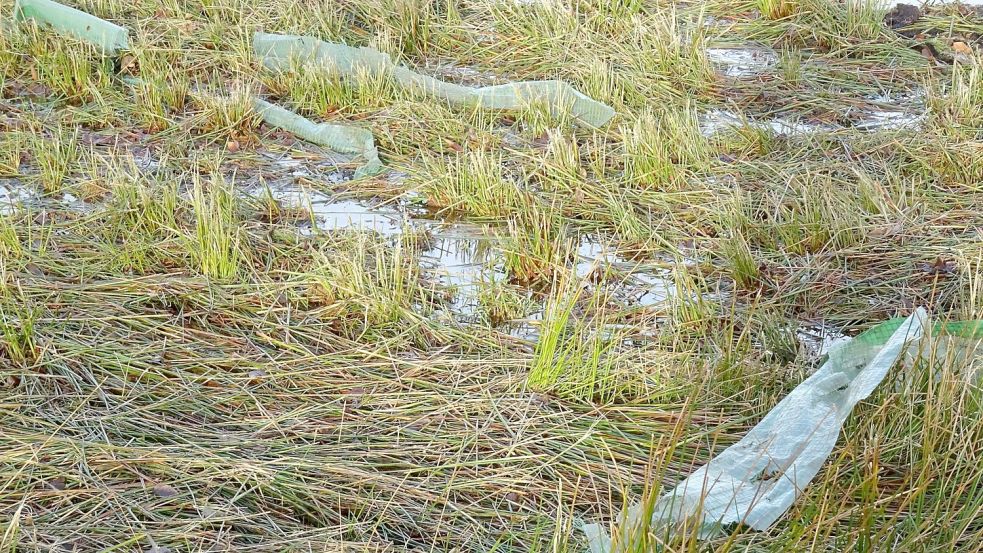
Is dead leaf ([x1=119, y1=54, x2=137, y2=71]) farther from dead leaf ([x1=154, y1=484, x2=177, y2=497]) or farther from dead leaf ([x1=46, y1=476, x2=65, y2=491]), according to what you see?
dead leaf ([x1=154, y1=484, x2=177, y2=497])

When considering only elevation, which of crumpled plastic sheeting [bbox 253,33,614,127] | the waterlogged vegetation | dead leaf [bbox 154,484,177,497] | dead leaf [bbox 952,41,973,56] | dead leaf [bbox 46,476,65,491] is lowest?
dead leaf [bbox 46,476,65,491]

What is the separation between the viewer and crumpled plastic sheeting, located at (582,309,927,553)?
2.15 m

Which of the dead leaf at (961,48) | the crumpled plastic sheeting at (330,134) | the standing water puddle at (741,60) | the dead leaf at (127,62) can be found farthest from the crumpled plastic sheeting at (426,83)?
the dead leaf at (961,48)

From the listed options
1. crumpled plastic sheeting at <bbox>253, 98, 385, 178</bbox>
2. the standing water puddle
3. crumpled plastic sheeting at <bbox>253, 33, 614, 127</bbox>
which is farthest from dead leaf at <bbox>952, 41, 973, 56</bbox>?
crumpled plastic sheeting at <bbox>253, 98, 385, 178</bbox>

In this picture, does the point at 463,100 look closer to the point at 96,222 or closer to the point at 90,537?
the point at 96,222

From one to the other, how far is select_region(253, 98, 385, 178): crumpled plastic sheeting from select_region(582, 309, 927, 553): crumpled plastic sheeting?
2265mm

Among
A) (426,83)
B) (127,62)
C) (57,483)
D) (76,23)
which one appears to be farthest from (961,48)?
(57,483)

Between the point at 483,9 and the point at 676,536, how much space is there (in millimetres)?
4707

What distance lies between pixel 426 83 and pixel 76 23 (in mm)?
1941

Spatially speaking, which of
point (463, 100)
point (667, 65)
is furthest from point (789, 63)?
point (463, 100)

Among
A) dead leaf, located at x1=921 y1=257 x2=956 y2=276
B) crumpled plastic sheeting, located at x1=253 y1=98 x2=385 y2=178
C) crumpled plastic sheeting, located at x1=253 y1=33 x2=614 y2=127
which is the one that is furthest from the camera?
crumpled plastic sheeting, located at x1=253 y1=33 x2=614 y2=127

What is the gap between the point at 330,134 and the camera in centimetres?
457

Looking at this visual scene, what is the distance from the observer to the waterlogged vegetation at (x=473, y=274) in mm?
2334

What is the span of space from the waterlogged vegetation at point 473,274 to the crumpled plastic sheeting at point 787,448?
7 cm
